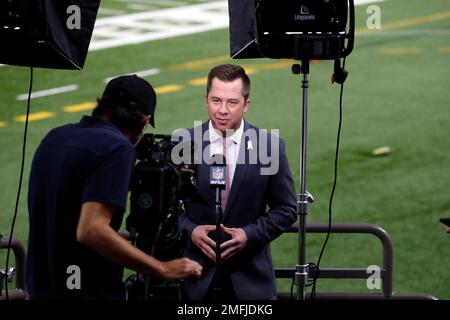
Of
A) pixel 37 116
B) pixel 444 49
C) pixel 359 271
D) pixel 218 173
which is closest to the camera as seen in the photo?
pixel 218 173

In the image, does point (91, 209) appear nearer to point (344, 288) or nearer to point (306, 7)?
point (306, 7)

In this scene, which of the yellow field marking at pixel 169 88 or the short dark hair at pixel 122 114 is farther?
the yellow field marking at pixel 169 88

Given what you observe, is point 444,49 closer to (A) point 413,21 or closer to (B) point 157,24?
(A) point 413,21

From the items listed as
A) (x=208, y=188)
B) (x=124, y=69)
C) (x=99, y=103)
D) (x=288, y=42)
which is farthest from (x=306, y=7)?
(x=124, y=69)

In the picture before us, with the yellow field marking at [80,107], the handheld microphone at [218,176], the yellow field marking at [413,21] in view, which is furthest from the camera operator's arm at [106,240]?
the yellow field marking at [413,21]

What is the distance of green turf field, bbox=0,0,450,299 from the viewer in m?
13.2

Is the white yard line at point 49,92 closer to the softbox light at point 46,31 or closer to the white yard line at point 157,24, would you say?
the white yard line at point 157,24

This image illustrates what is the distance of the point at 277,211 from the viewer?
8.00 m

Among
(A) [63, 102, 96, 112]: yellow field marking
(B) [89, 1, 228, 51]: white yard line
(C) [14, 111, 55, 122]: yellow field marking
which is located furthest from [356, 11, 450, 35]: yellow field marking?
(C) [14, 111, 55, 122]: yellow field marking

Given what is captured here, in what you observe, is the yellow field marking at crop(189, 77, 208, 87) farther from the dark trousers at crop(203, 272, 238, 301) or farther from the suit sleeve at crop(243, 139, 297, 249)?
the dark trousers at crop(203, 272, 238, 301)

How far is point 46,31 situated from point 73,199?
180cm

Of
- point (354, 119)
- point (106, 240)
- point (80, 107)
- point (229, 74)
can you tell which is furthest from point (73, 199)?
point (80, 107)

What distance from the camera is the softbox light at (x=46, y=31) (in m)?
7.95

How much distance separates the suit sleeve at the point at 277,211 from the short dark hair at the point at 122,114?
1469 mm
